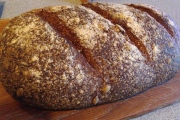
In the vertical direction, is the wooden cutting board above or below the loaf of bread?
below

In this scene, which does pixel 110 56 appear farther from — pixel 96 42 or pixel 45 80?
pixel 45 80

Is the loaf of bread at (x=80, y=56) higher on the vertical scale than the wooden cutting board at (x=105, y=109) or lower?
higher

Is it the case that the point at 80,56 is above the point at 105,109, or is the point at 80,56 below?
above

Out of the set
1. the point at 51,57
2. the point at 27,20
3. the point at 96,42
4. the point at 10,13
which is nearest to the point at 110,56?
the point at 96,42
